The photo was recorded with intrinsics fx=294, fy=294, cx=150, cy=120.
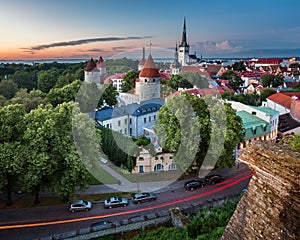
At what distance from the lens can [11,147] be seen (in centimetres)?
1166

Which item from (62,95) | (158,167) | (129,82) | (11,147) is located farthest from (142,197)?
(129,82)

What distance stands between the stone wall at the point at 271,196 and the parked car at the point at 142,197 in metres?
9.72

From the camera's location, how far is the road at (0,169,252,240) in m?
11.0

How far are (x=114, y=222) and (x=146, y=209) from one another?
6.45 ft

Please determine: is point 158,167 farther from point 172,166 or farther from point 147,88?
point 147,88

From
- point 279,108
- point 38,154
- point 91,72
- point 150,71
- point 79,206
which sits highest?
point 150,71

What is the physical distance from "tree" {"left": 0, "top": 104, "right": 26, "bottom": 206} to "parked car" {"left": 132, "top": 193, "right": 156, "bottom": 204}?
4.95m

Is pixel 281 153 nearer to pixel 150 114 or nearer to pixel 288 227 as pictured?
pixel 288 227

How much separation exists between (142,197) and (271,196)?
1045cm

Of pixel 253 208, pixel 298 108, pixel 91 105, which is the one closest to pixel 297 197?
pixel 253 208

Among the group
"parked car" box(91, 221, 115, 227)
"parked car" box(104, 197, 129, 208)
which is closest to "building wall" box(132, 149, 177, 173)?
"parked car" box(104, 197, 129, 208)

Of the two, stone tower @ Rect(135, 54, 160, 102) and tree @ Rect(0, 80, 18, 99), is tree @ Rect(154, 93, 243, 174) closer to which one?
stone tower @ Rect(135, 54, 160, 102)

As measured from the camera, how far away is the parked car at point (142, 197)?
43.4ft

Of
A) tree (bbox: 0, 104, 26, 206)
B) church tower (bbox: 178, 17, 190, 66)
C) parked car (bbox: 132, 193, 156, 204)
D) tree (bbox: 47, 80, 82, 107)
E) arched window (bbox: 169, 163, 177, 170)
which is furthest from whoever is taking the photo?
church tower (bbox: 178, 17, 190, 66)
